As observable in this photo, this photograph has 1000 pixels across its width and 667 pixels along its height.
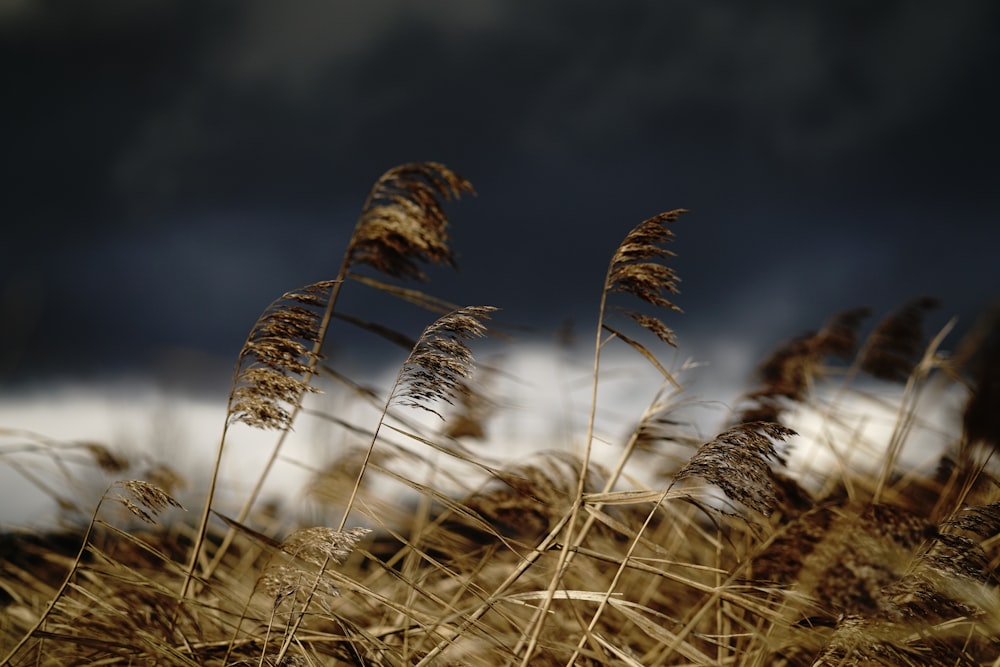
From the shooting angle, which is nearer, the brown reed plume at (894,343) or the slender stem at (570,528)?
the slender stem at (570,528)

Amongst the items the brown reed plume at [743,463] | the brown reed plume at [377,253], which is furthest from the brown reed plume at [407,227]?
the brown reed plume at [743,463]

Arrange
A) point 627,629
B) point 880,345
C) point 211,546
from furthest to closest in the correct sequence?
point 880,345, point 211,546, point 627,629

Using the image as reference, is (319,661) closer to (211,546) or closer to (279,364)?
(279,364)

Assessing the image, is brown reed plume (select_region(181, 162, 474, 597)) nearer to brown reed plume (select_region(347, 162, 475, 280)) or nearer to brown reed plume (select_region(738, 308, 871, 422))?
brown reed plume (select_region(347, 162, 475, 280))

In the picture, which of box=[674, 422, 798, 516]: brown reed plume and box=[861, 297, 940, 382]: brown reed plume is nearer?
box=[674, 422, 798, 516]: brown reed plume

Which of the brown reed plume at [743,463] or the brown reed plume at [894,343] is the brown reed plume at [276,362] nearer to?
the brown reed plume at [743,463]

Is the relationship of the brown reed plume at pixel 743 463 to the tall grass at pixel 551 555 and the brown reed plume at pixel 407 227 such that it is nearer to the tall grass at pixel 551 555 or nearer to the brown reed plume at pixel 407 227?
the tall grass at pixel 551 555

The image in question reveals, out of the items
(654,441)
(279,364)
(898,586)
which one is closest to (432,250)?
(279,364)

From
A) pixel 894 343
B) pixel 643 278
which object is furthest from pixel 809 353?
pixel 643 278

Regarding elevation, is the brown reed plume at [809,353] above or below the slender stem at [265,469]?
above

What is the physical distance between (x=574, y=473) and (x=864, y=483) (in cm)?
141

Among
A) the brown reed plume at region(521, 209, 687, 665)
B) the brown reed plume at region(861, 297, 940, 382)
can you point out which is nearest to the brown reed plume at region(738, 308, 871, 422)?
the brown reed plume at region(861, 297, 940, 382)

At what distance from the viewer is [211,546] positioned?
3.06 meters

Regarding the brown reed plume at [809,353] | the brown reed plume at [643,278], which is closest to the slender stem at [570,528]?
the brown reed plume at [643,278]
